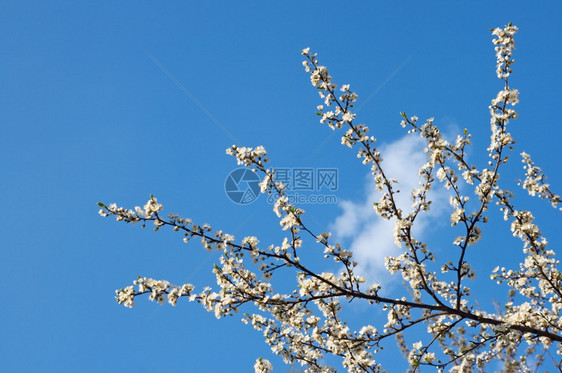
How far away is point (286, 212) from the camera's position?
534cm

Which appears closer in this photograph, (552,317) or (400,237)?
(400,237)

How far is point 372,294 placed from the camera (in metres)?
5.39

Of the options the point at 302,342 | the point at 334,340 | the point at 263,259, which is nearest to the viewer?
the point at 263,259

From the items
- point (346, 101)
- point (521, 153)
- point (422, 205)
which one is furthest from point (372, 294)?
point (521, 153)

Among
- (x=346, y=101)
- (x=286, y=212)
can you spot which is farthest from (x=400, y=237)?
(x=346, y=101)

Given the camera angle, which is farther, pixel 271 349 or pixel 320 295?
pixel 271 349

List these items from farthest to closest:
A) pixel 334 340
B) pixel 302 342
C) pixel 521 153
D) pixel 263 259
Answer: pixel 521 153 → pixel 302 342 → pixel 334 340 → pixel 263 259

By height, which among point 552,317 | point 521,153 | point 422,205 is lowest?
point 552,317

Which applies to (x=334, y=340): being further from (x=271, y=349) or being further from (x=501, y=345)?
(x=501, y=345)

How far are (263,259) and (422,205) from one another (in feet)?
7.05

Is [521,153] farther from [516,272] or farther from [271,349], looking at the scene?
[271,349]

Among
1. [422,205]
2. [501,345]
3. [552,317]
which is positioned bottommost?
[501,345]

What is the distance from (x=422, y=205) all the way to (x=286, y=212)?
1764mm

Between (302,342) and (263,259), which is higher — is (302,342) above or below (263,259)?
below
